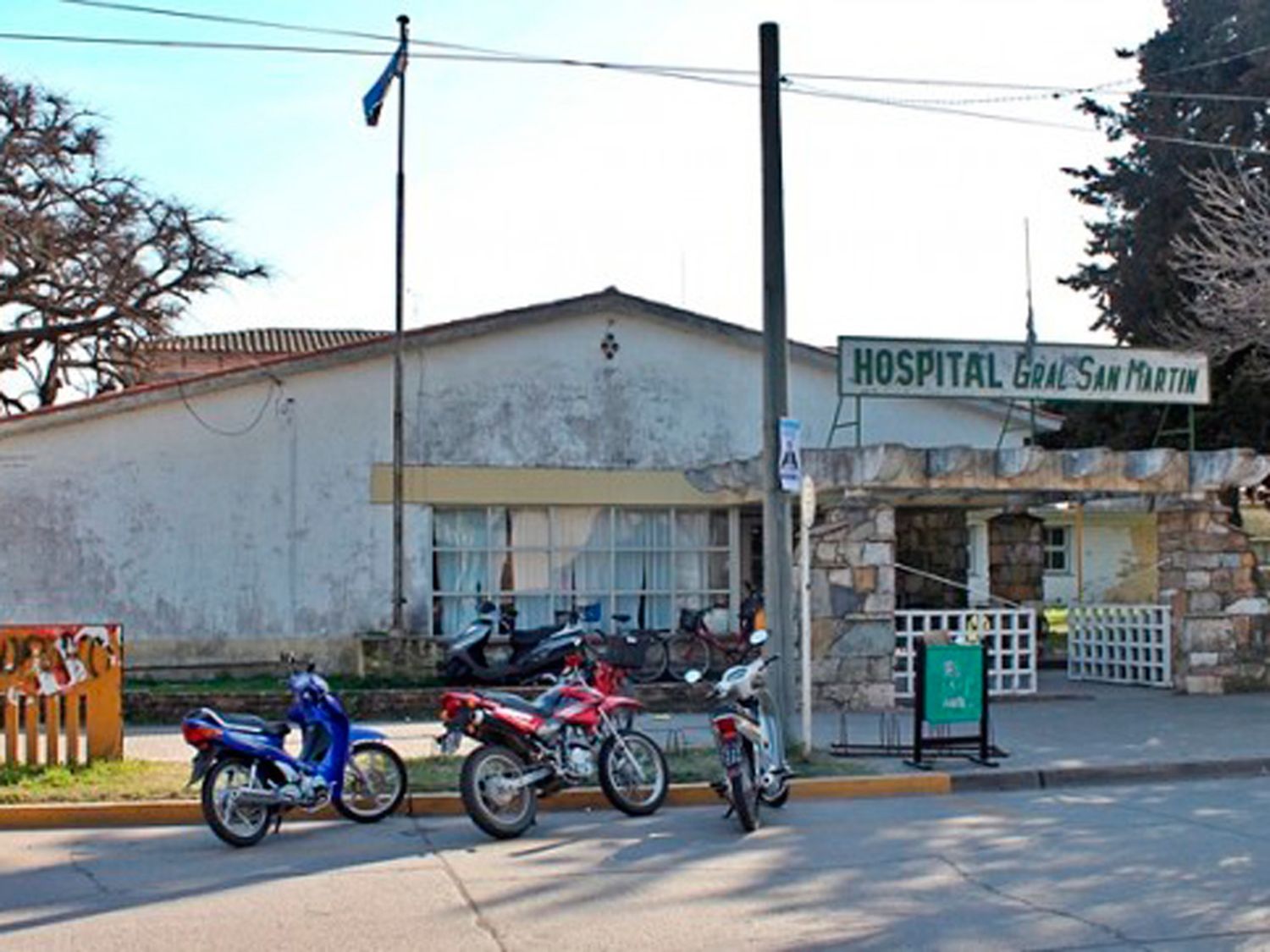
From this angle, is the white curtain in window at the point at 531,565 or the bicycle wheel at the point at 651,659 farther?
the white curtain in window at the point at 531,565

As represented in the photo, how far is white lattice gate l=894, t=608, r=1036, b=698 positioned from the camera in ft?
61.2

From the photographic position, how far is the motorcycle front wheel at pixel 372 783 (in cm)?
1091

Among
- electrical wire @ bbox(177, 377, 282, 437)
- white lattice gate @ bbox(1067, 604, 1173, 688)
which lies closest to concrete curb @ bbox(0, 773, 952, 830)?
white lattice gate @ bbox(1067, 604, 1173, 688)

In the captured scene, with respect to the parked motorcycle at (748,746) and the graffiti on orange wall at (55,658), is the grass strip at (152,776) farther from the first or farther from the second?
the parked motorcycle at (748,746)

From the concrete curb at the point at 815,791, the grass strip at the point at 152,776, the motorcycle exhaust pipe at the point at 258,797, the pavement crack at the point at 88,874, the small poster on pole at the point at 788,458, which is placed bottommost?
the pavement crack at the point at 88,874

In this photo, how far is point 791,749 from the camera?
44.4ft

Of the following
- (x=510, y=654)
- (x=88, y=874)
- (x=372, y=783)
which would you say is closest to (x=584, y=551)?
(x=510, y=654)

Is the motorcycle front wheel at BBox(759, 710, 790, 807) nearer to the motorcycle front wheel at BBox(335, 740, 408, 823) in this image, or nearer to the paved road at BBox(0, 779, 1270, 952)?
the paved road at BBox(0, 779, 1270, 952)

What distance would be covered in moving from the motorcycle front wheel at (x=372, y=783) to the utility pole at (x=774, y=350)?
3775mm

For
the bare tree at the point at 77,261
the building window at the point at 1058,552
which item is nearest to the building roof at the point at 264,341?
the bare tree at the point at 77,261

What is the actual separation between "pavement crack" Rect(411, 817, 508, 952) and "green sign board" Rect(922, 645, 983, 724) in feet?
15.7

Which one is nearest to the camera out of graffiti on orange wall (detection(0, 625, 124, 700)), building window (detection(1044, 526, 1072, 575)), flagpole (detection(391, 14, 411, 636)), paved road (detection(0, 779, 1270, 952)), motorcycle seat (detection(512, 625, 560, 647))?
paved road (detection(0, 779, 1270, 952))

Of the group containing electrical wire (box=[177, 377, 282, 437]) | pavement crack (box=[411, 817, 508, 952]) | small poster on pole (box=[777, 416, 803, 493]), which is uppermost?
electrical wire (box=[177, 377, 282, 437])

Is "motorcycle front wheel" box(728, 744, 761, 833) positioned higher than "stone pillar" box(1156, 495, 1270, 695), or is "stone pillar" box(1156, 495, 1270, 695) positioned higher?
"stone pillar" box(1156, 495, 1270, 695)
